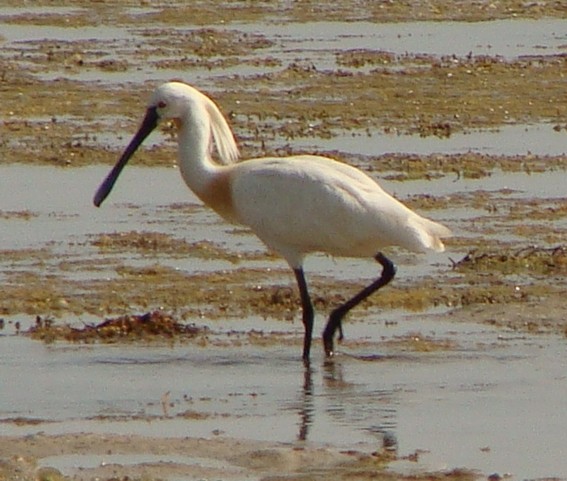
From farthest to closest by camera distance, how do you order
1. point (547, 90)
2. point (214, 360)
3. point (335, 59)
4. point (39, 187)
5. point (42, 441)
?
point (335, 59)
point (547, 90)
point (39, 187)
point (214, 360)
point (42, 441)

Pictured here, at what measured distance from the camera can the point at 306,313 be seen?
36.9 ft

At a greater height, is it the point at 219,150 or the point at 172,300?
the point at 219,150

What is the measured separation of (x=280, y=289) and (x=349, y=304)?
120cm

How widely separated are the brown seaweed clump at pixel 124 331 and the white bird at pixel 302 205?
2.46ft

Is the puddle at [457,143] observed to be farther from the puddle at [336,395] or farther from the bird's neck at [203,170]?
the puddle at [336,395]

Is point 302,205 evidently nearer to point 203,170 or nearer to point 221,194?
point 221,194

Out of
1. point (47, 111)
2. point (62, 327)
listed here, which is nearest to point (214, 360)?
point (62, 327)

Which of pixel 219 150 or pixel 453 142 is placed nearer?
pixel 219 150

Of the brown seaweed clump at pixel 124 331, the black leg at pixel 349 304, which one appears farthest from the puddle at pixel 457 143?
the brown seaweed clump at pixel 124 331

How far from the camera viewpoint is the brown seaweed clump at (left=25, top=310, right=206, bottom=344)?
11227 millimetres

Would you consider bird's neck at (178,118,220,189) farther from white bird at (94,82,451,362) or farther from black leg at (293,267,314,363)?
black leg at (293,267,314,363)

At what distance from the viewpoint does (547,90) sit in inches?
903

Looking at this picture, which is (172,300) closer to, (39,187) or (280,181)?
(280,181)

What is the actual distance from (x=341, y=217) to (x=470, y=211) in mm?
4272
